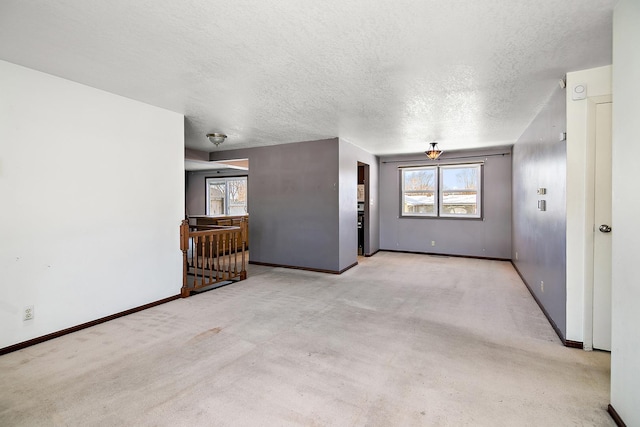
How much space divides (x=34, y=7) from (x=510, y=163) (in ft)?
24.6

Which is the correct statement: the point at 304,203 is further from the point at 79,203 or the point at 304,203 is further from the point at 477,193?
the point at 477,193

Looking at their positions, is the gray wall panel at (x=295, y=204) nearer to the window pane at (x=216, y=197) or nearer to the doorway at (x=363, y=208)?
the doorway at (x=363, y=208)

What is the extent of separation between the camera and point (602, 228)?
2.49 m

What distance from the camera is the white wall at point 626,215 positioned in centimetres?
155

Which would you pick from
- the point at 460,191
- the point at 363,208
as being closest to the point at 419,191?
the point at 460,191

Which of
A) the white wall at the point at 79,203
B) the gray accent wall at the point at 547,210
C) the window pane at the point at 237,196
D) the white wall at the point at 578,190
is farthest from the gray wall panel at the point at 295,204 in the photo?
the window pane at the point at 237,196

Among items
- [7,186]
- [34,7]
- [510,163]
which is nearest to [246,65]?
[34,7]

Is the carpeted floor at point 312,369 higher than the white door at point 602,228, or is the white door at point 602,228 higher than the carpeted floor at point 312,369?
the white door at point 602,228

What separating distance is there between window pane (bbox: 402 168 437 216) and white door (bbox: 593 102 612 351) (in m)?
4.83

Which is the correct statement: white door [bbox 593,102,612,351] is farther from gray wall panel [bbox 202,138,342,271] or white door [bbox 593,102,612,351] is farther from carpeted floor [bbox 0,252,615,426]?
gray wall panel [bbox 202,138,342,271]

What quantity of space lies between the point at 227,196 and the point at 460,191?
7.42m

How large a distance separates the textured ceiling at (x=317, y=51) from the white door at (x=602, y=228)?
0.56 m

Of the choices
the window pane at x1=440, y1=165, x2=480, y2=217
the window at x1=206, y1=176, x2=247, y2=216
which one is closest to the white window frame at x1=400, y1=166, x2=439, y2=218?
the window pane at x1=440, y1=165, x2=480, y2=217

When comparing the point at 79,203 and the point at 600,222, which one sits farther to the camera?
the point at 79,203
